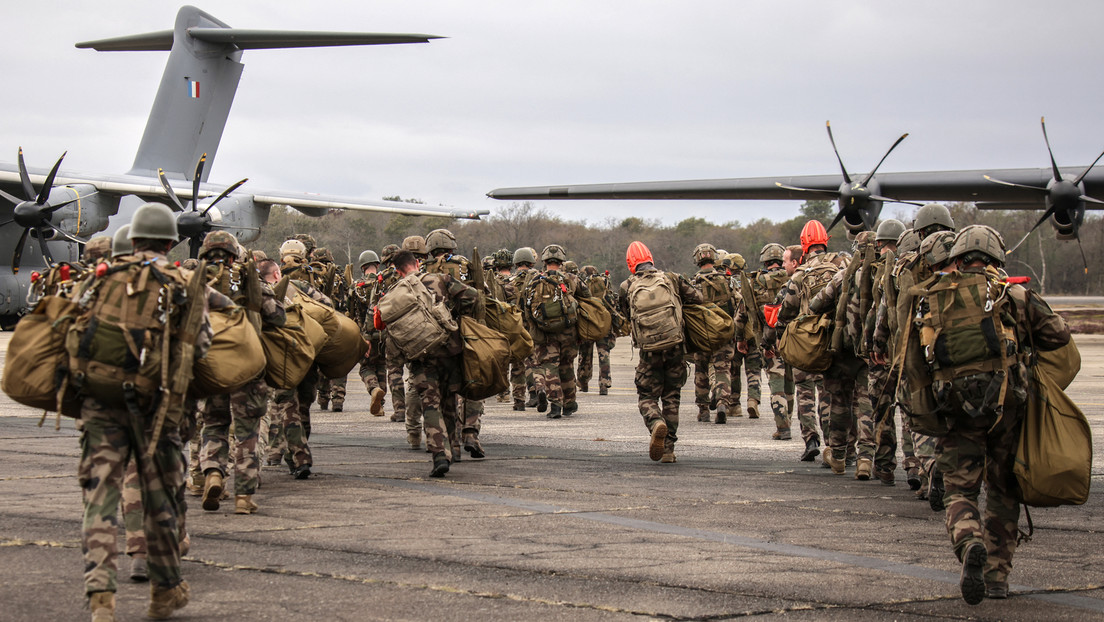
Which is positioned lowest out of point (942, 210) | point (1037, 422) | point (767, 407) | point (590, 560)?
point (767, 407)

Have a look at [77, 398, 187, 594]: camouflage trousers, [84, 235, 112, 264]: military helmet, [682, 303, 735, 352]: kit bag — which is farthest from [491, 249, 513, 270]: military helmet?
[77, 398, 187, 594]: camouflage trousers

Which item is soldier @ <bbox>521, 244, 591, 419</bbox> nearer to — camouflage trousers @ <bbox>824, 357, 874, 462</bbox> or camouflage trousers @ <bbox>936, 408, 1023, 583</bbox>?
camouflage trousers @ <bbox>824, 357, 874, 462</bbox>

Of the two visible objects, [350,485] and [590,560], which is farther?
[350,485]

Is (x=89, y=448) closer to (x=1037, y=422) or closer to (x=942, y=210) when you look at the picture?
(x=1037, y=422)

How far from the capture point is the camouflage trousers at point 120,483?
15.0 feet

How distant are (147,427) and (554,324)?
9827 millimetres

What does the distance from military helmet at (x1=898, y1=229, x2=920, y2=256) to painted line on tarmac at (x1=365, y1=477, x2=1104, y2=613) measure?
2683mm

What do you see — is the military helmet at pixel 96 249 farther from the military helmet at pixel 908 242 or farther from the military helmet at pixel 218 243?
the military helmet at pixel 908 242

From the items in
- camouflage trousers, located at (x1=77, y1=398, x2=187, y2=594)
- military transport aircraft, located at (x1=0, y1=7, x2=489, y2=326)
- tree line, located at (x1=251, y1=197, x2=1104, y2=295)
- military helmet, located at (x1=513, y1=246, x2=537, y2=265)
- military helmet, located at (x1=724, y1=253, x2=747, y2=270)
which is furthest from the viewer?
tree line, located at (x1=251, y1=197, x2=1104, y2=295)

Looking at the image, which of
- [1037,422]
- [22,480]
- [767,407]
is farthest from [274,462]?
[767,407]

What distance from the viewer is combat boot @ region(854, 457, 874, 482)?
8844 mm

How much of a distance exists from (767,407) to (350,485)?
325 inches

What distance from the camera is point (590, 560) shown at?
5.85 m

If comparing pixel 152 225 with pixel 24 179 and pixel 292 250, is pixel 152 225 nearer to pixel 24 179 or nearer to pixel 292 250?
pixel 292 250
